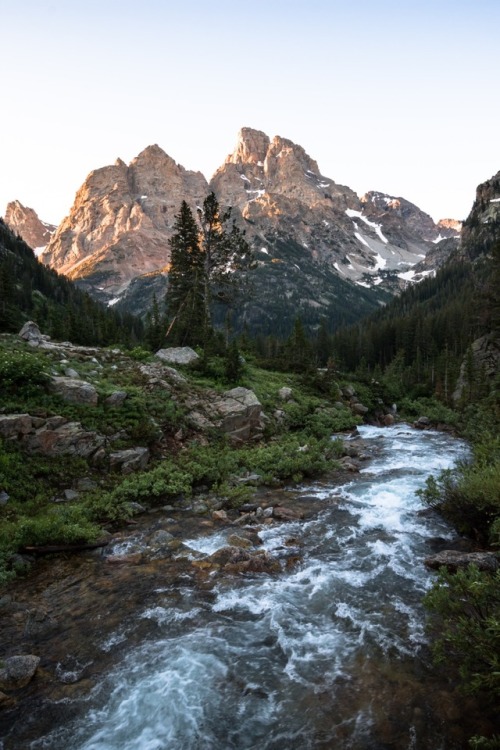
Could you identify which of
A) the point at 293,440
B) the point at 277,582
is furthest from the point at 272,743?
the point at 293,440

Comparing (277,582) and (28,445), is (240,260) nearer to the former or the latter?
(28,445)

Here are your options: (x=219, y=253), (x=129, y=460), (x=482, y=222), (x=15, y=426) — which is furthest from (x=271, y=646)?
(x=482, y=222)

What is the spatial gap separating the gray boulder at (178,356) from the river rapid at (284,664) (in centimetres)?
1596

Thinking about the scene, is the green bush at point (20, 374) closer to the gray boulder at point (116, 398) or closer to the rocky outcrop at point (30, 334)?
the gray boulder at point (116, 398)

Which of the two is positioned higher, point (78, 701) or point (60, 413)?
point (60, 413)

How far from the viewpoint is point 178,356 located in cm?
2703

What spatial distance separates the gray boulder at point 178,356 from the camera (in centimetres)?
2613

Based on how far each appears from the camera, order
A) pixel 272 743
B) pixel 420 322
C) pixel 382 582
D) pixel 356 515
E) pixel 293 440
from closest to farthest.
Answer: pixel 272 743 < pixel 382 582 < pixel 356 515 < pixel 293 440 < pixel 420 322

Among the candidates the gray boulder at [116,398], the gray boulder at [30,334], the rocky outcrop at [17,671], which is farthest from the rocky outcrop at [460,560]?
the gray boulder at [30,334]

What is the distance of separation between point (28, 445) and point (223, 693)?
10.6 m

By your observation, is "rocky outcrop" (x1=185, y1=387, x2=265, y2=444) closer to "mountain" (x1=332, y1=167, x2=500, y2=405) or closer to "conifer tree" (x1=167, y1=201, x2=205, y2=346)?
"conifer tree" (x1=167, y1=201, x2=205, y2=346)

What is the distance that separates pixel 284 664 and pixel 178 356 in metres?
21.8

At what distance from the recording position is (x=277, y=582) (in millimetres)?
9438

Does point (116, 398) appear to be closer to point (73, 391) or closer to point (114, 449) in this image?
point (73, 391)
